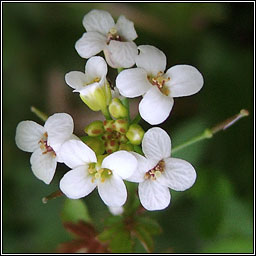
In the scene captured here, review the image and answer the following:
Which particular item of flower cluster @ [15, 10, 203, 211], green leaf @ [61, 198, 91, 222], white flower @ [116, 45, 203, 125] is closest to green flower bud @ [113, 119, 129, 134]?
flower cluster @ [15, 10, 203, 211]

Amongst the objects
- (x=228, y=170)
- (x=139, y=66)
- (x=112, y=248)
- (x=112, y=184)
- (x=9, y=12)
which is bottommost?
(x=112, y=248)

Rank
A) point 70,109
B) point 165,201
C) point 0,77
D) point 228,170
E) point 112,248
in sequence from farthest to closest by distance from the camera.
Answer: point 70,109, point 0,77, point 228,170, point 112,248, point 165,201

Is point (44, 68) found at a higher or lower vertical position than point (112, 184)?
higher

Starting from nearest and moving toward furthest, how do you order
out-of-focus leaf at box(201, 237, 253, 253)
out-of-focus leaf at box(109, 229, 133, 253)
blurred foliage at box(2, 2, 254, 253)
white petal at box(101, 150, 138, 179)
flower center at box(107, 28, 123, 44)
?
white petal at box(101, 150, 138, 179), flower center at box(107, 28, 123, 44), out-of-focus leaf at box(109, 229, 133, 253), out-of-focus leaf at box(201, 237, 253, 253), blurred foliage at box(2, 2, 254, 253)

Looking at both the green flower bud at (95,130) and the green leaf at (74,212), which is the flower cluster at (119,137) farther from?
the green leaf at (74,212)

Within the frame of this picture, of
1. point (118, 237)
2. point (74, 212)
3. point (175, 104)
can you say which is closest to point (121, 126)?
point (118, 237)

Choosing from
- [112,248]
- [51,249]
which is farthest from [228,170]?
[51,249]

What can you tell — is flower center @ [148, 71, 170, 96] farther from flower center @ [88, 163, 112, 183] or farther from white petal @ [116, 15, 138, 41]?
flower center @ [88, 163, 112, 183]

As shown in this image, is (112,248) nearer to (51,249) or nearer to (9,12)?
(51,249)
